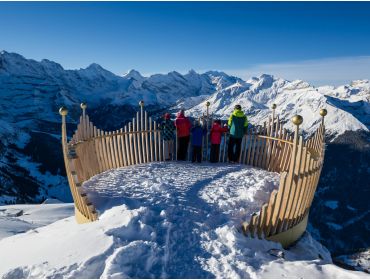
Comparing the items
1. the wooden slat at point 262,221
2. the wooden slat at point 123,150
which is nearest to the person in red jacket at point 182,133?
the wooden slat at point 123,150

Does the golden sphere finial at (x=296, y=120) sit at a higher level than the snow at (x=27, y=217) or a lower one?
higher

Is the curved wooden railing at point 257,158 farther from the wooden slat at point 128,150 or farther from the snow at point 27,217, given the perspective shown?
the snow at point 27,217

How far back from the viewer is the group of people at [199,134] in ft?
41.7

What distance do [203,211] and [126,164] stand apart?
5745 millimetres

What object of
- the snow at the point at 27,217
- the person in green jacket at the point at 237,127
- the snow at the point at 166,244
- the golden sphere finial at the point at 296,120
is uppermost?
the golden sphere finial at the point at 296,120

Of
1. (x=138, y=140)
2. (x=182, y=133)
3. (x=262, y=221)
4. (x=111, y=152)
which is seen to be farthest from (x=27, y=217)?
(x=262, y=221)

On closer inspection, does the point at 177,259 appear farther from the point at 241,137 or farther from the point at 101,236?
the point at 241,137

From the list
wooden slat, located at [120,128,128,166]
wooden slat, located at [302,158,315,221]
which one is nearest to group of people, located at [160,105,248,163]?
wooden slat, located at [120,128,128,166]

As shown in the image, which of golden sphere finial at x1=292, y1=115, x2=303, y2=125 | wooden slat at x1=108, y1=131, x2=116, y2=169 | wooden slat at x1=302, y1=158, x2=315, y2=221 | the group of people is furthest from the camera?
the group of people

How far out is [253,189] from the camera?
28.2 ft

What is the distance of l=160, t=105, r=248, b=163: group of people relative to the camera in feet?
41.7

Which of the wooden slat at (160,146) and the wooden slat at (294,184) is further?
the wooden slat at (160,146)

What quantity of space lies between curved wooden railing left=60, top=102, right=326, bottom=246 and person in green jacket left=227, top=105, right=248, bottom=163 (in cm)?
27

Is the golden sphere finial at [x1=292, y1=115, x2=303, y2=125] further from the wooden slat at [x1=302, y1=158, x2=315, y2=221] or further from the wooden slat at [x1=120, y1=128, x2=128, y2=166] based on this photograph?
the wooden slat at [x1=120, y1=128, x2=128, y2=166]
